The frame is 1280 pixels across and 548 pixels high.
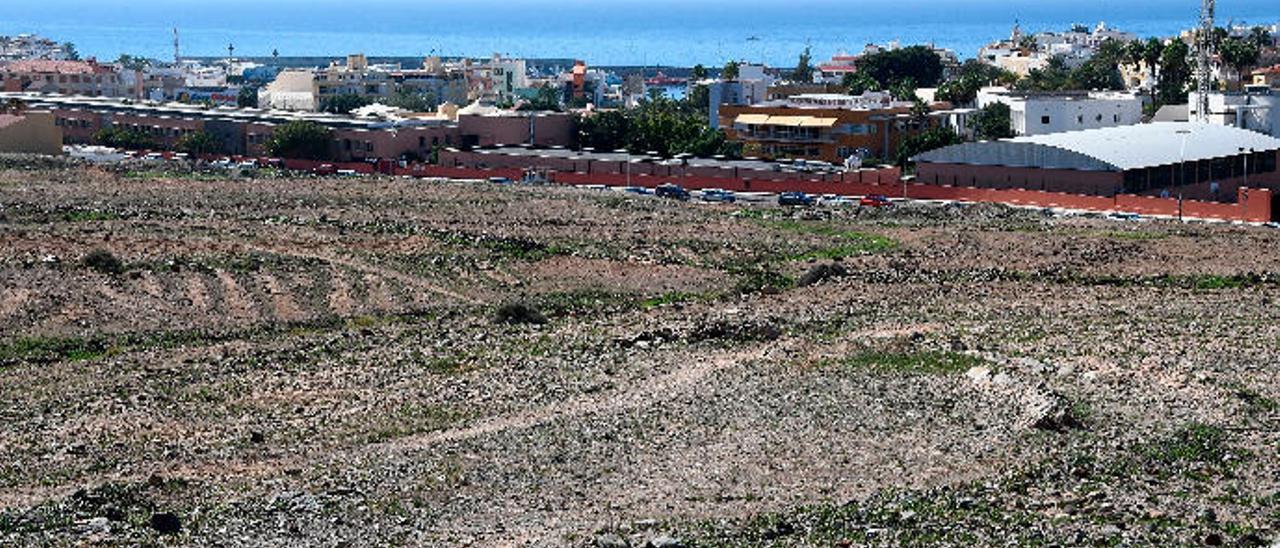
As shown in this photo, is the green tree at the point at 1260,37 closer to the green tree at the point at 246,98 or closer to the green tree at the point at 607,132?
the green tree at the point at 607,132

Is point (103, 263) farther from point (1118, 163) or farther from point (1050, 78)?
point (1050, 78)

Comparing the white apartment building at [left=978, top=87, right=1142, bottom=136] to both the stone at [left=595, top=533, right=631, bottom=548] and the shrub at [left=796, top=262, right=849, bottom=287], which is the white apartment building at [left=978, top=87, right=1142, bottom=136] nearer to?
the shrub at [left=796, top=262, right=849, bottom=287]

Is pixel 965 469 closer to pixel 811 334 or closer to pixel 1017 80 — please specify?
pixel 811 334

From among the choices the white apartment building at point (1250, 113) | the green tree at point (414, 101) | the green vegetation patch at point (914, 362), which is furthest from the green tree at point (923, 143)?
the green tree at point (414, 101)

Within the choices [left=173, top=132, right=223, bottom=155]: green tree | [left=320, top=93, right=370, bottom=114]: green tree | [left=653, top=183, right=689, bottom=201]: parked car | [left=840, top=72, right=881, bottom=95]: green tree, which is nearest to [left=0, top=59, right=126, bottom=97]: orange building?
[left=320, top=93, right=370, bottom=114]: green tree

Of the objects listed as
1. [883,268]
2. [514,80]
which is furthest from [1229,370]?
[514,80]
